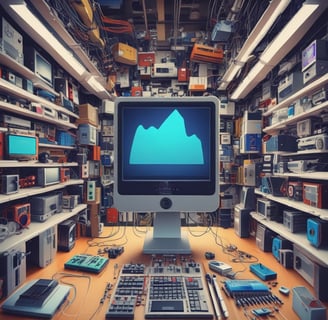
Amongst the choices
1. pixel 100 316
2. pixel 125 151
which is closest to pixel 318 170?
pixel 125 151

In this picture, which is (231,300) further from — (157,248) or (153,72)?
(153,72)

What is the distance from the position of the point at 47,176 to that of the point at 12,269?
96 centimetres

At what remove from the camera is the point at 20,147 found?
1647 mm

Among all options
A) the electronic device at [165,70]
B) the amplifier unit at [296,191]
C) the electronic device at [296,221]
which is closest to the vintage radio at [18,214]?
the electronic device at [296,221]

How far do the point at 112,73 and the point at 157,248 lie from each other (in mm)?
3669

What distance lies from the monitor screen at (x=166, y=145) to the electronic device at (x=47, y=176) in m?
0.86

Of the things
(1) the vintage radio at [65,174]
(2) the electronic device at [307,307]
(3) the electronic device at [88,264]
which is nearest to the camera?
(2) the electronic device at [307,307]

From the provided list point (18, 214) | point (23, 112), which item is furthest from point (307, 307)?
point (23, 112)

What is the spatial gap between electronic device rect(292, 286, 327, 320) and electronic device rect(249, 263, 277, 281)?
20 cm

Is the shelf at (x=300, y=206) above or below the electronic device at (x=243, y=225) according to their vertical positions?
above

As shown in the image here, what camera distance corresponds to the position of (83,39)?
2.88 metres

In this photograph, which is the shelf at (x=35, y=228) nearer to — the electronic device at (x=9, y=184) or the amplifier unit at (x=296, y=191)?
the electronic device at (x=9, y=184)

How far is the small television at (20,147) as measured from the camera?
156 centimetres

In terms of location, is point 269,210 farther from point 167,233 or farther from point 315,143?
point 167,233
